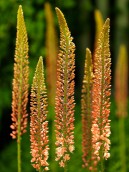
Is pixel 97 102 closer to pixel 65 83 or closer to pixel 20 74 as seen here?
pixel 65 83

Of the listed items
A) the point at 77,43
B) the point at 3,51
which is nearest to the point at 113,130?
the point at 3,51

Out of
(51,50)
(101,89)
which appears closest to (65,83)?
(101,89)

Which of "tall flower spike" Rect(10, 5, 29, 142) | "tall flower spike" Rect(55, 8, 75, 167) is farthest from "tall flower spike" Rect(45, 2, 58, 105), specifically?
"tall flower spike" Rect(55, 8, 75, 167)

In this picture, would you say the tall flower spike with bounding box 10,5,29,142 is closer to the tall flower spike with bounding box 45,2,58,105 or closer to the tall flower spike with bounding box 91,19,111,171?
the tall flower spike with bounding box 91,19,111,171

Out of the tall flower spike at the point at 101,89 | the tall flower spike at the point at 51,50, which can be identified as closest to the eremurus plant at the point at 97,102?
the tall flower spike at the point at 101,89

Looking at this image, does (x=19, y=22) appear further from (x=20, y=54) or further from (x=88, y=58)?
(x=88, y=58)

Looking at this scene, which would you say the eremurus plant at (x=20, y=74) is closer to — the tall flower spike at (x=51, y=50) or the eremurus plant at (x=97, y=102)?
the eremurus plant at (x=97, y=102)
